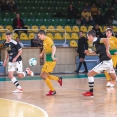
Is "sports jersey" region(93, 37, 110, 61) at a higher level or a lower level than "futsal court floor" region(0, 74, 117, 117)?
higher

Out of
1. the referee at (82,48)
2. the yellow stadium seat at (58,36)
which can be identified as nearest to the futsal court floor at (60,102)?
the referee at (82,48)

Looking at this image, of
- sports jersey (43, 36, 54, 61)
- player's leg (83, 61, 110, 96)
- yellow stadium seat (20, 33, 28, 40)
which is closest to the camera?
player's leg (83, 61, 110, 96)

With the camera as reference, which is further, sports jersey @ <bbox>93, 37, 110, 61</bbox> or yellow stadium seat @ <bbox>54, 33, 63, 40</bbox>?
yellow stadium seat @ <bbox>54, 33, 63, 40</bbox>

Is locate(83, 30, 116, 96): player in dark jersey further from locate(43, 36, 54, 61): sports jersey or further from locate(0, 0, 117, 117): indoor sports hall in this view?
locate(43, 36, 54, 61): sports jersey

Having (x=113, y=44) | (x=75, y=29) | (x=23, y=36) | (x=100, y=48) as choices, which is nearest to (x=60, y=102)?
(x=100, y=48)

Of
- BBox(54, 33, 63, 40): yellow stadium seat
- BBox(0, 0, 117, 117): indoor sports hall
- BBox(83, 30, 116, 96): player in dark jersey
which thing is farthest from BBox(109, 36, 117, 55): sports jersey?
BBox(54, 33, 63, 40): yellow stadium seat

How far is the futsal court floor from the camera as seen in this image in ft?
32.5

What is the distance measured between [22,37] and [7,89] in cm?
881

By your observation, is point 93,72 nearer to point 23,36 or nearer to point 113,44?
point 113,44

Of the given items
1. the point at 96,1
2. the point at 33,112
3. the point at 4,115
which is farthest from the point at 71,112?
the point at 96,1

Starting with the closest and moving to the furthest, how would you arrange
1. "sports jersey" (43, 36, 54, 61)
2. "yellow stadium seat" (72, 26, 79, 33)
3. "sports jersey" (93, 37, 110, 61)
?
"sports jersey" (93, 37, 110, 61) → "sports jersey" (43, 36, 54, 61) → "yellow stadium seat" (72, 26, 79, 33)

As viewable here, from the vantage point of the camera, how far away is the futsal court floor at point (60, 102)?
9914 millimetres

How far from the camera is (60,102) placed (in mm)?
11656

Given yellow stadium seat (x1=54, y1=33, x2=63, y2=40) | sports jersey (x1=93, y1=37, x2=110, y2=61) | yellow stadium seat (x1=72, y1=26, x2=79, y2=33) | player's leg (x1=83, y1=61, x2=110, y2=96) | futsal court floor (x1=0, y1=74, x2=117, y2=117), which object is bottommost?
futsal court floor (x1=0, y1=74, x2=117, y2=117)
